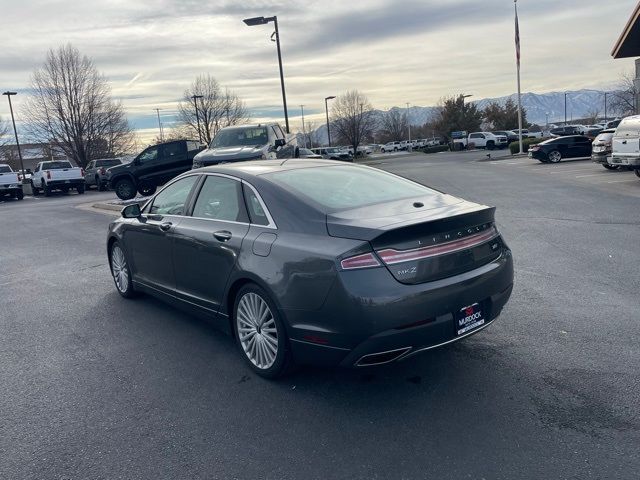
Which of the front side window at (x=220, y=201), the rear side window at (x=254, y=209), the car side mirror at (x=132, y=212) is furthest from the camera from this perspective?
the car side mirror at (x=132, y=212)

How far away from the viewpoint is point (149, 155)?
2119 centimetres

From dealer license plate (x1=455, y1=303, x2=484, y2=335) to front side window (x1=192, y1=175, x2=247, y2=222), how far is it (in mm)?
1806

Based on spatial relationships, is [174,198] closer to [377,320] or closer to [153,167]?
[377,320]

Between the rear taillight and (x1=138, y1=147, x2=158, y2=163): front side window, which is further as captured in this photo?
(x1=138, y1=147, x2=158, y2=163): front side window

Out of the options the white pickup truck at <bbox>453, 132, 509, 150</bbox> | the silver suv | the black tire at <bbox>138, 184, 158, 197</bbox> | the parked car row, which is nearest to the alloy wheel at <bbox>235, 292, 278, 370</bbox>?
the silver suv

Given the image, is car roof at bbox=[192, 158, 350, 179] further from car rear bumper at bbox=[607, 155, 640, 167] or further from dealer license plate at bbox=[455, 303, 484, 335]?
car rear bumper at bbox=[607, 155, 640, 167]

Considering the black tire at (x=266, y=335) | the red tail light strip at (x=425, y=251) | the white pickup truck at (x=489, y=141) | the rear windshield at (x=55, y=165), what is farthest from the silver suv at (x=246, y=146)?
the white pickup truck at (x=489, y=141)

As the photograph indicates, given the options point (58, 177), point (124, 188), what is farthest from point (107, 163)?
point (124, 188)

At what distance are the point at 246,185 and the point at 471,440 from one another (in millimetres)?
2567

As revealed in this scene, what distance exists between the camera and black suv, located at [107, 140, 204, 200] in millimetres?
20828

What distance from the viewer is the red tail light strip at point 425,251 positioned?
143 inches

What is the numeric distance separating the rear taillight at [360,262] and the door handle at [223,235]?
1261 mm

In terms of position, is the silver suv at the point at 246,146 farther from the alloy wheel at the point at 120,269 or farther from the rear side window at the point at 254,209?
the rear side window at the point at 254,209

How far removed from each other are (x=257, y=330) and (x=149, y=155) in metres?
18.3
